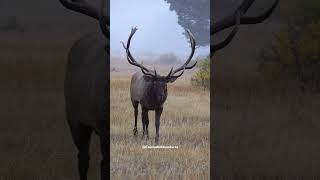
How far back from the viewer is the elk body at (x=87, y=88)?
8.05 ft

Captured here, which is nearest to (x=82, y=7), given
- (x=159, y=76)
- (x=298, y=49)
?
(x=159, y=76)

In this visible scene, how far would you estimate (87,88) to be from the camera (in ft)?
8.25

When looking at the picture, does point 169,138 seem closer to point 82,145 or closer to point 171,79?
point 171,79

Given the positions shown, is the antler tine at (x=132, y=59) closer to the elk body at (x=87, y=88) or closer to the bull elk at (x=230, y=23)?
the elk body at (x=87, y=88)

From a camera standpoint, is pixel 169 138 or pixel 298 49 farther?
pixel 298 49

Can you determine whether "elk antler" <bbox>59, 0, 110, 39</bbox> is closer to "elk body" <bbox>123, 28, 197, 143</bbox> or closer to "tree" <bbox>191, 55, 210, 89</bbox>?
"elk body" <bbox>123, 28, 197, 143</bbox>

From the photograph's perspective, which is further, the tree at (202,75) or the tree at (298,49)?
the tree at (298,49)

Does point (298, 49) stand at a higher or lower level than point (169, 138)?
higher

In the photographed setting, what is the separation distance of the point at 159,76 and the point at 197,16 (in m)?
0.31

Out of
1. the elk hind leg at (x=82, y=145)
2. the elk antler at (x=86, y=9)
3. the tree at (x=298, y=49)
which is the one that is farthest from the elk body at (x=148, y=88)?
the tree at (x=298, y=49)

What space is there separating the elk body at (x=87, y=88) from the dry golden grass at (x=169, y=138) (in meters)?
0.05

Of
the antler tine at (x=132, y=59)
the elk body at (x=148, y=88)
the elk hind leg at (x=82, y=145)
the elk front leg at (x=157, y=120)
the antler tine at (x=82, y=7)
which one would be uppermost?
the antler tine at (x=82, y=7)

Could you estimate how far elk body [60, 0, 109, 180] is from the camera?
245cm

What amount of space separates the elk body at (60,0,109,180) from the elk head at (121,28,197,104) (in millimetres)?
116
